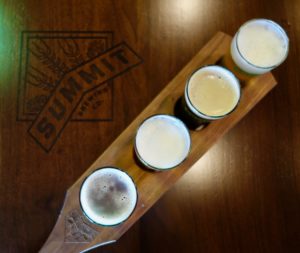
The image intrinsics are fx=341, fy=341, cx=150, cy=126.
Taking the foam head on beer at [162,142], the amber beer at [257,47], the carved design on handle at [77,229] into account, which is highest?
the amber beer at [257,47]

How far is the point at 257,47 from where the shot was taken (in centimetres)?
108

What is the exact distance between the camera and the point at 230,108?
1.02 metres

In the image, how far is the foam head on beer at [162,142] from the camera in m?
0.97

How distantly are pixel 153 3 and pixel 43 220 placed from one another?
0.82 meters

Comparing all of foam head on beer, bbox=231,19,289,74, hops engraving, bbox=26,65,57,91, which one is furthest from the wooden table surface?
foam head on beer, bbox=231,19,289,74

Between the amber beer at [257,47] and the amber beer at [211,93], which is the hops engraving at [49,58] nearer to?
the amber beer at [211,93]

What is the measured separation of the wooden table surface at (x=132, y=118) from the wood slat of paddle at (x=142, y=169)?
58mm

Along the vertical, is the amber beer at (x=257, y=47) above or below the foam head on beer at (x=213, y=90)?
above

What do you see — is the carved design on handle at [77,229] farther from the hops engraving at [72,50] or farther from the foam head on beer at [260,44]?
the foam head on beer at [260,44]

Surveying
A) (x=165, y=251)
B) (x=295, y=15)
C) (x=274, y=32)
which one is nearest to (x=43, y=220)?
(x=165, y=251)

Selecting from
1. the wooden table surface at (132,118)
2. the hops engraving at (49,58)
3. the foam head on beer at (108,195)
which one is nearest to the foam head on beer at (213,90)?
the wooden table surface at (132,118)

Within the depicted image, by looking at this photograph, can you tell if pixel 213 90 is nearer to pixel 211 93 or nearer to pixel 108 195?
pixel 211 93

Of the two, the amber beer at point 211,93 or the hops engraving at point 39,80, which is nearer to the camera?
the amber beer at point 211,93

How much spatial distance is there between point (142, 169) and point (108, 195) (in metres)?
0.13
